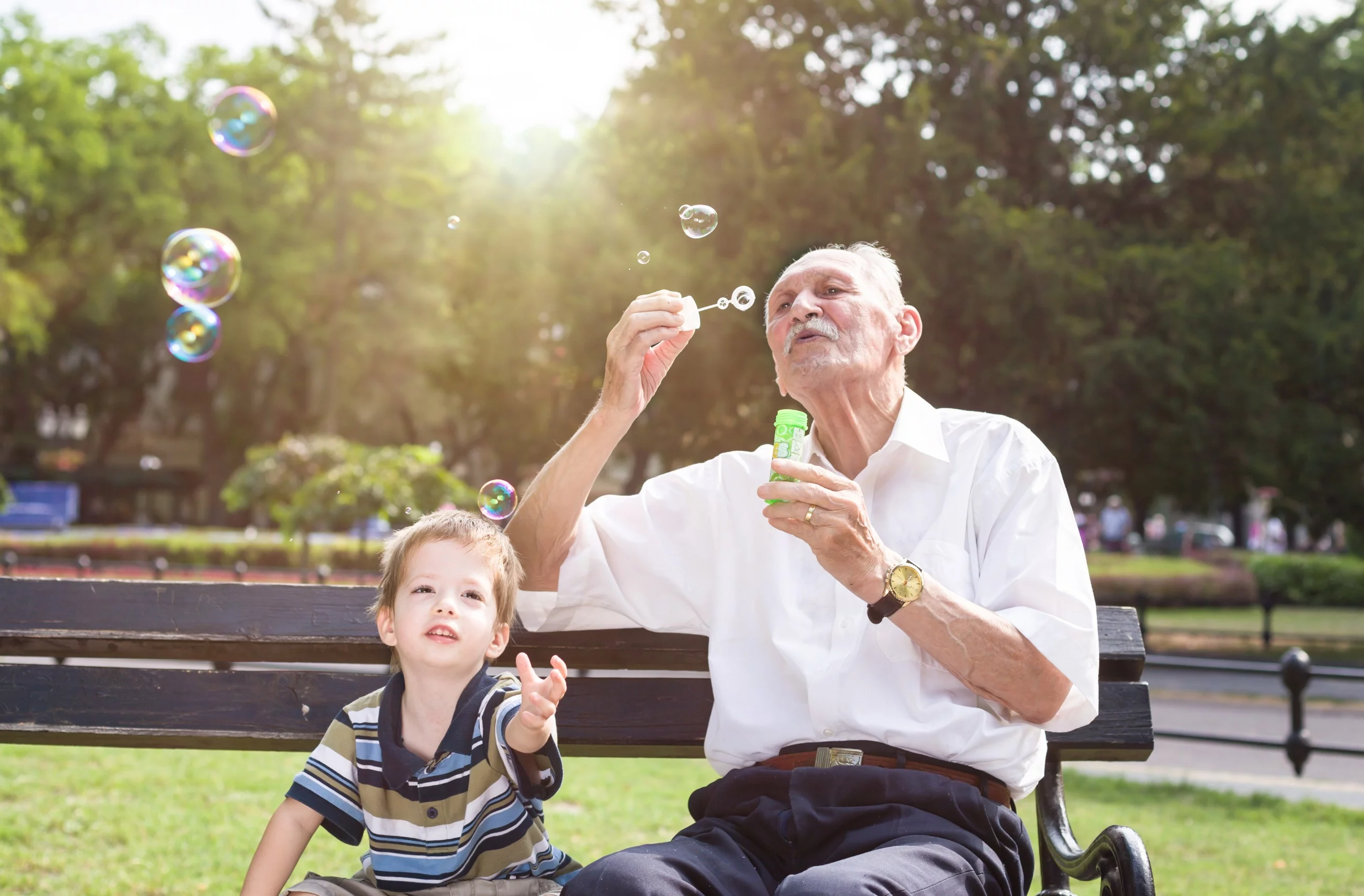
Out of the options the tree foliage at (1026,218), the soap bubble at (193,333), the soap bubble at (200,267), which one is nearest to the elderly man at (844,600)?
the soap bubble at (200,267)

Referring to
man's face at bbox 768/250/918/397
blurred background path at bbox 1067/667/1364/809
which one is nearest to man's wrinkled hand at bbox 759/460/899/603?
man's face at bbox 768/250/918/397

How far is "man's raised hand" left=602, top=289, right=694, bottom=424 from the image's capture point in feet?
9.70

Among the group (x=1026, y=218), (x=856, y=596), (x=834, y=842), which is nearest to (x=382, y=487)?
(x=1026, y=218)

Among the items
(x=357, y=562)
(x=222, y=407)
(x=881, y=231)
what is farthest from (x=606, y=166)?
(x=222, y=407)

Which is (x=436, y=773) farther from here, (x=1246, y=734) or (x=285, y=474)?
(x=285, y=474)

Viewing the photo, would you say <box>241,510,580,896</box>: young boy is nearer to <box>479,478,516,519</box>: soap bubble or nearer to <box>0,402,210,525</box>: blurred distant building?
<box>479,478,516,519</box>: soap bubble

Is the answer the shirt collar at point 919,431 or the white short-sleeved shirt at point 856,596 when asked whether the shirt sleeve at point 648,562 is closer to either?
the white short-sleeved shirt at point 856,596

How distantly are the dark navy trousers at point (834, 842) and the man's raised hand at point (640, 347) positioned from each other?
886 mm

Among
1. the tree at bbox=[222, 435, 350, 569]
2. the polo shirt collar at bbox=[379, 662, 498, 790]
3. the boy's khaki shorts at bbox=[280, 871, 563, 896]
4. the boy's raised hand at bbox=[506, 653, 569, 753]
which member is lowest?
the tree at bbox=[222, 435, 350, 569]

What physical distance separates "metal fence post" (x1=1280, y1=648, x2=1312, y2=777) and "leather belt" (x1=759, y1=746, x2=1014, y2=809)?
17.3 ft

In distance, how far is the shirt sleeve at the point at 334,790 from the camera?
2.56 meters

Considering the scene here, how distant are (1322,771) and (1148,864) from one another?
26.8 feet

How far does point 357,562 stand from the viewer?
820 inches

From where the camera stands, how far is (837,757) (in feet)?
8.93
